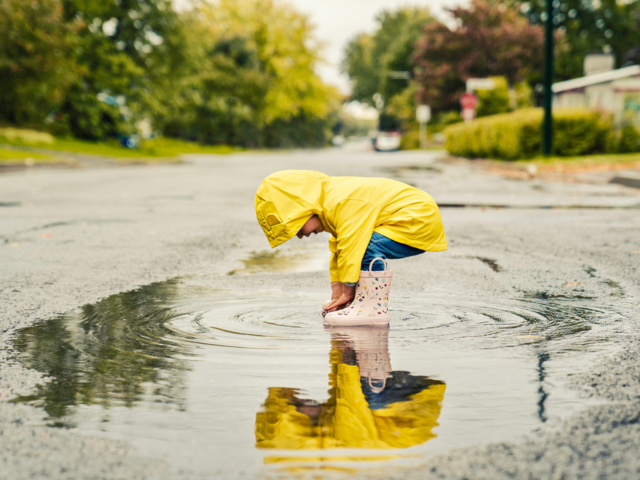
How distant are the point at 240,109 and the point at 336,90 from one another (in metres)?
17.8

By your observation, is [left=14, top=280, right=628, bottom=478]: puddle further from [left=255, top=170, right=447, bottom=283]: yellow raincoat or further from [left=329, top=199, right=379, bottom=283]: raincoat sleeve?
[left=255, top=170, right=447, bottom=283]: yellow raincoat

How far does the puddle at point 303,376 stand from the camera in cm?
280

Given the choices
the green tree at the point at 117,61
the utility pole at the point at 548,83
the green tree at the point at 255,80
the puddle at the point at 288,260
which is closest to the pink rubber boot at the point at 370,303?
the puddle at the point at 288,260

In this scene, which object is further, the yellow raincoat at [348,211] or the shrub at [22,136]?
the shrub at [22,136]

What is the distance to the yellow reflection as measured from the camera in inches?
110

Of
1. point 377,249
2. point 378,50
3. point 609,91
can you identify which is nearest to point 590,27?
point 609,91

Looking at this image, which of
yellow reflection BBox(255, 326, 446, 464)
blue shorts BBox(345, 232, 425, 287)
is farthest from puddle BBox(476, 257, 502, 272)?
yellow reflection BBox(255, 326, 446, 464)

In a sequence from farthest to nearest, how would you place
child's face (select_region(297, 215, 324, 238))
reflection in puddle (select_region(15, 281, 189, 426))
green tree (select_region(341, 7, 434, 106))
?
1. green tree (select_region(341, 7, 434, 106))
2. child's face (select_region(297, 215, 324, 238))
3. reflection in puddle (select_region(15, 281, 189, 426))

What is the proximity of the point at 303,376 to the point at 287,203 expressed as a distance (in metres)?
1.19

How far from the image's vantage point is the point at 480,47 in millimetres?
50438

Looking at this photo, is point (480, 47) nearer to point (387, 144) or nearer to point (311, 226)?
point (387, 144)

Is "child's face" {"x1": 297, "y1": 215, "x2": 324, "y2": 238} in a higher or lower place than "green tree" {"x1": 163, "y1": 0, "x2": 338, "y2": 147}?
lower

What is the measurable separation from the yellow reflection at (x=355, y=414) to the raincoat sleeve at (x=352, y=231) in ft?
2.12

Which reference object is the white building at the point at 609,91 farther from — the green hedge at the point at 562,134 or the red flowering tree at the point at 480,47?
the red flowering tree at the point at 480,47
